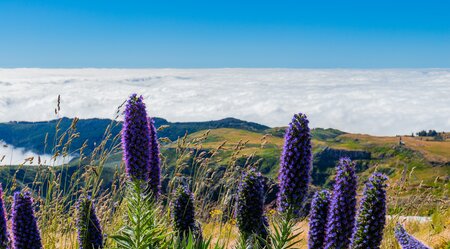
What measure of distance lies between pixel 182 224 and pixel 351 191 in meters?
2.27

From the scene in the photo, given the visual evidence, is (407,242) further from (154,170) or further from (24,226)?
(24,226)

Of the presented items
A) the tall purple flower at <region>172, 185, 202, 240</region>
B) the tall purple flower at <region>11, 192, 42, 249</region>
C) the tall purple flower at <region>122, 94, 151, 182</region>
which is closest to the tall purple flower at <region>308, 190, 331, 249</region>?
the tall purple flower at <region>172, 185, 202, 240</region>

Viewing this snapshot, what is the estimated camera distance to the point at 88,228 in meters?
5.23

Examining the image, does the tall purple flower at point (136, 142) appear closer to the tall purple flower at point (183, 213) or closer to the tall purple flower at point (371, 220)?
the tall purple flower at point (183, 213)

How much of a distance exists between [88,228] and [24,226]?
846mm

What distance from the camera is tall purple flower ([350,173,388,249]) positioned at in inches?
150

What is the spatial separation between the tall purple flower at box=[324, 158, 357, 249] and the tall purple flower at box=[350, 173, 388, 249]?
186 mm

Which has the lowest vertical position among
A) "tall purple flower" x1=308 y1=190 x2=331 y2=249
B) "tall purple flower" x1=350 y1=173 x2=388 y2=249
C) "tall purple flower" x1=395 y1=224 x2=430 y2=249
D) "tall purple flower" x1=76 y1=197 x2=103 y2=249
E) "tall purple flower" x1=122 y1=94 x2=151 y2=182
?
"tall purple flower" x1=76 y1=197 x2=103 y2=249

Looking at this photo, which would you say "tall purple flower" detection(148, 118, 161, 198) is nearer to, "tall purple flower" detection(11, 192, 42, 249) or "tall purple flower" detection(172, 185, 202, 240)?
"tall purple flower" detection(172, 185, 202, 240)

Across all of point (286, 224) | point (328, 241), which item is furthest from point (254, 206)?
point (328, 241)

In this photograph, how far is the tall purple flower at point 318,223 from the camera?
14.8 feet

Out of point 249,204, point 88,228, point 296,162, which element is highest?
point 296,162

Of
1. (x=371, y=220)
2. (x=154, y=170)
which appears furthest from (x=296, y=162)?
(x=154, y=170)

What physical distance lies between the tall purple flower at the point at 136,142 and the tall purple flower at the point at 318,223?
1.77m
